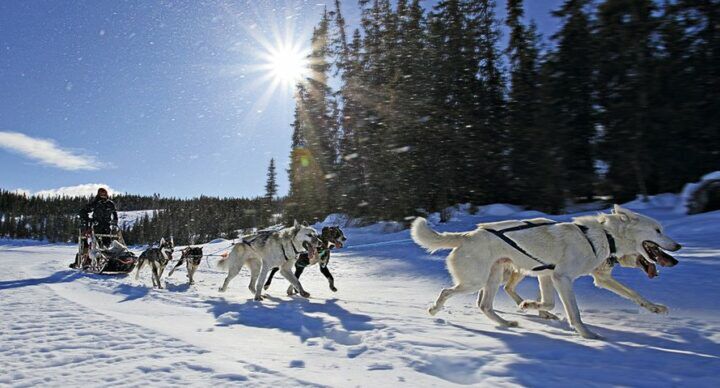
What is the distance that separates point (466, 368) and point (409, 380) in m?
0.50

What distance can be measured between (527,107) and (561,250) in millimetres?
15150

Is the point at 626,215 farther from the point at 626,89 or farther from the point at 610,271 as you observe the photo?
the point at 626,89

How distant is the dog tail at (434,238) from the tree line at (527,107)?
13.2 m

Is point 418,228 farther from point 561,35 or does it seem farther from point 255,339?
point 561,35

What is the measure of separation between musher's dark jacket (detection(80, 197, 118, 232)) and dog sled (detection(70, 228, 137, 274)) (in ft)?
0.97

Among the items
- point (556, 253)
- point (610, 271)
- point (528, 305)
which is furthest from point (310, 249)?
point (610, 271)

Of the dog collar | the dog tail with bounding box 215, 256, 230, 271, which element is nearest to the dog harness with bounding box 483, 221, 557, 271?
the dog collar

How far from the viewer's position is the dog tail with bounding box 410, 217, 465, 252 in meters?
4.82

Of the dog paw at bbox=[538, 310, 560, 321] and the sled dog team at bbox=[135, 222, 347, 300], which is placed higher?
the sled dog team at bbox=[135, 222, 347, 300]

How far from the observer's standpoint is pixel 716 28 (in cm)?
1378

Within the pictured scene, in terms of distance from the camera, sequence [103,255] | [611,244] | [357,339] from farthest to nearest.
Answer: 1. [103,255]
2. [611,244]
3. [357,339]

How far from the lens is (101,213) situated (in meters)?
12.7

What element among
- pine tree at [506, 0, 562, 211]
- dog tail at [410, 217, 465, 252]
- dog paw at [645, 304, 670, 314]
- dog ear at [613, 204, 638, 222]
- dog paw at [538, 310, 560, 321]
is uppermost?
pine tree at [506, 0, 562, 211]

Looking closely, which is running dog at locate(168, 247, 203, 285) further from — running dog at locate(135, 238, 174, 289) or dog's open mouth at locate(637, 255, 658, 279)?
dog's open mouth at locate(637, 255, 658, 279)
